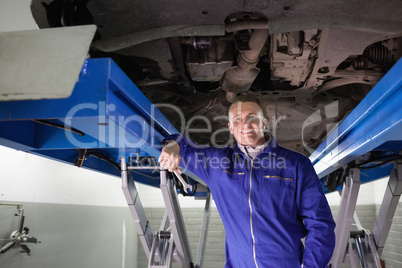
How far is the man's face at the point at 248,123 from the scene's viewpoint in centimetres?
184

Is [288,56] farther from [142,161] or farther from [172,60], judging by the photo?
[142,161]

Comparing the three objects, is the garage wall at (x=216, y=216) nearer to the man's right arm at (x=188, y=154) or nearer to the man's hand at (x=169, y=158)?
the man's right arm at (x=188, y=154)

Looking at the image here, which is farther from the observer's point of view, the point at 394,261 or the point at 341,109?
the point at 394,261

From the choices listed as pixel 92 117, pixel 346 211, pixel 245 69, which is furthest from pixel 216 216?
pixel 92 117

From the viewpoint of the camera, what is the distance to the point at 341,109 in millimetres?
2936

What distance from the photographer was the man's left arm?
1511mm

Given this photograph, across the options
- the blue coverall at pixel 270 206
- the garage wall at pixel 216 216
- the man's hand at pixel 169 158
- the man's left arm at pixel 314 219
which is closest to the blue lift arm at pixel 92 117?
the man's hand at pixel 169 158

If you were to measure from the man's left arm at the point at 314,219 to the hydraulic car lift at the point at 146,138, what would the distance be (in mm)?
325

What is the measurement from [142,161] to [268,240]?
1333 millimetres

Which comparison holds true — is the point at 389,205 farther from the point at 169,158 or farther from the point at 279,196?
the point at 169,158

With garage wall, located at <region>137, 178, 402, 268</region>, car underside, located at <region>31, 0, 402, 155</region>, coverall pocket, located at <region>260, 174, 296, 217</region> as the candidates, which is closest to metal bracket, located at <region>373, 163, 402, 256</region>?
car underside, located at <region>31, 0, 402, 155</region>

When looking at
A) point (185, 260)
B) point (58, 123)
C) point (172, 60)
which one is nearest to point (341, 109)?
point (172, 60)

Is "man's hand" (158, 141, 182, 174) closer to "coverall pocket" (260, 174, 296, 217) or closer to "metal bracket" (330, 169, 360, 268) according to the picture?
"coverall pocket" (260, 174, 296, 217)

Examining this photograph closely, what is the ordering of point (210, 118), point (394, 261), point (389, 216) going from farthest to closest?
point (394, 261), point (210, 118), point (389, 216)
